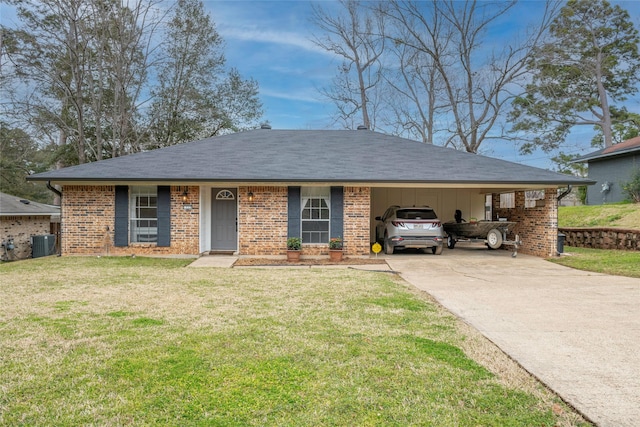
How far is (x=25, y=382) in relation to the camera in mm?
3125

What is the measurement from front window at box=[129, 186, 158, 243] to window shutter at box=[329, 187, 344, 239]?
528cm

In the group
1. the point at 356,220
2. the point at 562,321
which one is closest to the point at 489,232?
the point at 356,220

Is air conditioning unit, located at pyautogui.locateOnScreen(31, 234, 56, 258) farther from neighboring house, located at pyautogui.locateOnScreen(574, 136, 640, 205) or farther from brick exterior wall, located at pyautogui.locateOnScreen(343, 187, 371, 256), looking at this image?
neighboring house, located at pyautogui.locateOnScreen(574, 136, 640, 205)

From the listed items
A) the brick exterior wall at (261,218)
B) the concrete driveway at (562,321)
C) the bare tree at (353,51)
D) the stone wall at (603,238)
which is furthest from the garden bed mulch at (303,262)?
the bare tree at (353,51)

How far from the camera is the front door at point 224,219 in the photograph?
1239 centimetres

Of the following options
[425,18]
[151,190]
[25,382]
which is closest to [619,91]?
[425,18]

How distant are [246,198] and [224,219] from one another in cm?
126

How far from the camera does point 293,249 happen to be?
11008 millimetres

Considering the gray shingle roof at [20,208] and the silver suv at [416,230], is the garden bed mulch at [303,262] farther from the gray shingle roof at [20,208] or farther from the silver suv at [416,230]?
the gray shingle roof at [20,208]

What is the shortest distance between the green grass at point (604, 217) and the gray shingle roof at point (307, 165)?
543cm

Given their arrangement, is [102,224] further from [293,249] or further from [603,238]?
[603,238]

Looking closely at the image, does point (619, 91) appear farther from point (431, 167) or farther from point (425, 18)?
point (431, 167)

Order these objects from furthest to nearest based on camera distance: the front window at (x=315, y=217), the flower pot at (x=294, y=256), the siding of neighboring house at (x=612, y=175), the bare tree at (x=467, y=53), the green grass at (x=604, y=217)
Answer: the bare tree at (x=467, y=53), the siding of neighboring house at (x=612, y=175), the green grass at (x=604, y=217), the front window at (x=315, y=217), the flower pot at (x=294, y=256)

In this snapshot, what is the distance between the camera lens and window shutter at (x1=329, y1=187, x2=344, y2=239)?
11.8 meters
